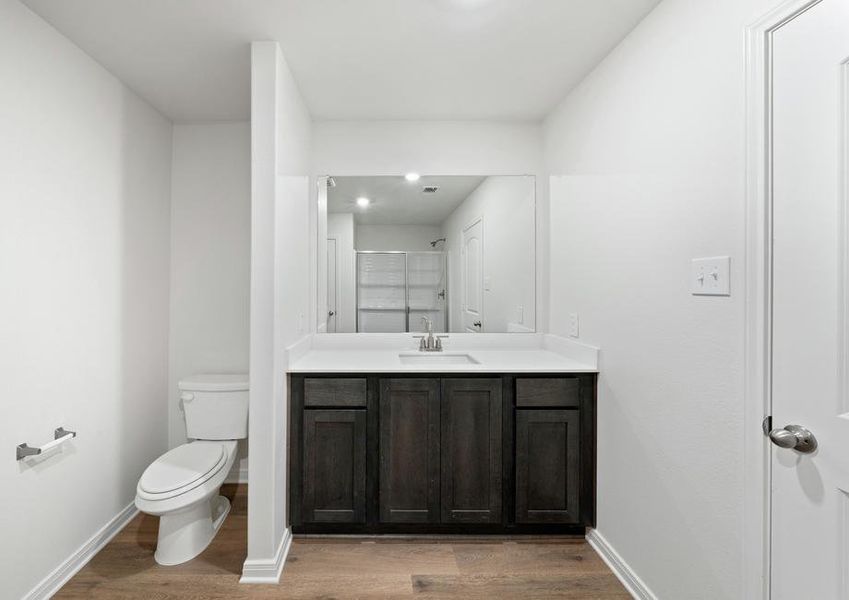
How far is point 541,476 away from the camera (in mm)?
2309

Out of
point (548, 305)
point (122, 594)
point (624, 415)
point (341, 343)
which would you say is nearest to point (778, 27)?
point (624, 415)

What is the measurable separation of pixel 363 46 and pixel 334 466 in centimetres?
192

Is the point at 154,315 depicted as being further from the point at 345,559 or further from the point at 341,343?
the point at 345,559

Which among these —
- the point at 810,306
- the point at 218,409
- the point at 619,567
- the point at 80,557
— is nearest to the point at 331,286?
the point at 218,409

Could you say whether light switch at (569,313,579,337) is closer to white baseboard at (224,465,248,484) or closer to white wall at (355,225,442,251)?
white wall at (355,225,442,251)

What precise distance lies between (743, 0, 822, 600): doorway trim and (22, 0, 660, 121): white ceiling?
0.68 meters

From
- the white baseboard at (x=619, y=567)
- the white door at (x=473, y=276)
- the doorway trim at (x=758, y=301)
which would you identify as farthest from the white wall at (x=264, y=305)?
the doorway trim at (x=758, y=301)

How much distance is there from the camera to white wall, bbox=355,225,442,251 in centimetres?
302

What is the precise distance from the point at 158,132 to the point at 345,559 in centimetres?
258

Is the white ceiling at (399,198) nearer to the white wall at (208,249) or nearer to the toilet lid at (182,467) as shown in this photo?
the white wall at (208,249)

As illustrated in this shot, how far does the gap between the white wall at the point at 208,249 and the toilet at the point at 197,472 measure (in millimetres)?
246

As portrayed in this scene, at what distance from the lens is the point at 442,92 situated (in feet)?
8.27

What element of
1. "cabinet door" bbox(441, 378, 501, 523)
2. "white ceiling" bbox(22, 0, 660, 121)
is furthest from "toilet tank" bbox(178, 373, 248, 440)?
"white ceiling" bbox(22, 0, 660, 121)

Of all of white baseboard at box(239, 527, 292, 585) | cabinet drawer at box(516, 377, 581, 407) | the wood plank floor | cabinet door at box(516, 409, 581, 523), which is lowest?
the wood plank floor
